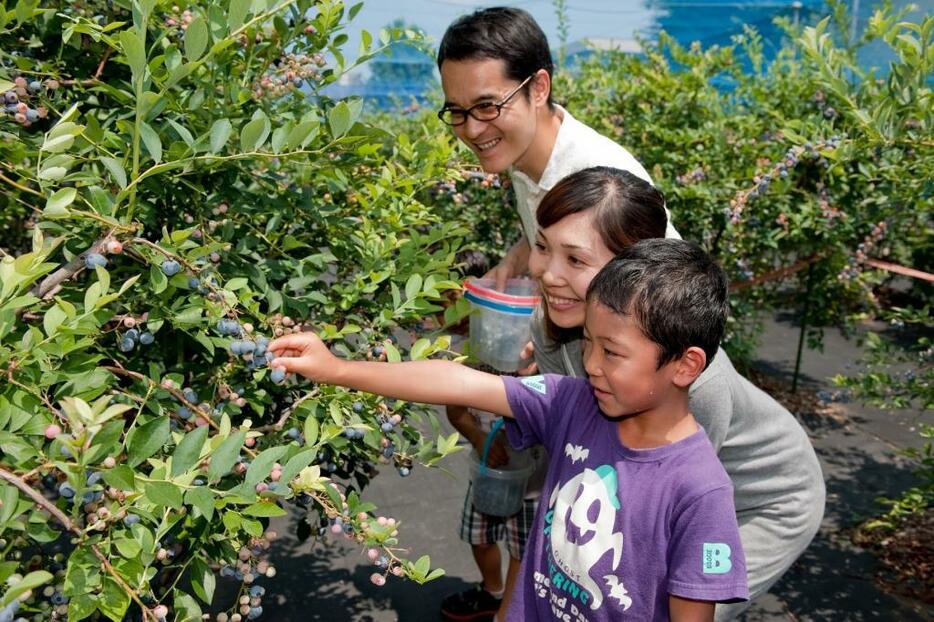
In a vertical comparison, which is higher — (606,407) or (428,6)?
(606,407)

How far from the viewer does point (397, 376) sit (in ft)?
5.29

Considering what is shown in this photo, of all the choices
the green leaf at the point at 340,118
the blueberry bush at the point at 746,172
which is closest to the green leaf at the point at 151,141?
the green leaf at the point at 340,118

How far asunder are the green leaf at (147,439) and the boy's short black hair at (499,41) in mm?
1319

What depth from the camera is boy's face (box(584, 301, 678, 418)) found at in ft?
4.76

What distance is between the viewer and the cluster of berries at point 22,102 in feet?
4.87

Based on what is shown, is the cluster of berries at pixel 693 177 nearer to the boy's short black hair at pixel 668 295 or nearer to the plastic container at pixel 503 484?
the plastic container at pixel 503 484

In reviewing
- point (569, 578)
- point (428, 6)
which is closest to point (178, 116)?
point (569, 578)

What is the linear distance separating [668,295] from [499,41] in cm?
95

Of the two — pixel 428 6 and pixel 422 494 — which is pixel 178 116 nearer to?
pixel 422 494

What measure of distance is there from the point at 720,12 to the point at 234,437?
34.0ft

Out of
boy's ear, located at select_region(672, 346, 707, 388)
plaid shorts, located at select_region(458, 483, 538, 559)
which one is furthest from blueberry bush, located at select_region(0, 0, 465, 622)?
plaid shorts, located at select_region(458, 483, 538, 559)

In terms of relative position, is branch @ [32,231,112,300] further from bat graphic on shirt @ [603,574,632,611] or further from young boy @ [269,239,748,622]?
bat graphic on shirt @ [603,574,632,611]

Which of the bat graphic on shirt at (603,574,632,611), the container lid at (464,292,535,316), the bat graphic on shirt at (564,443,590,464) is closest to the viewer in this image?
the bat graphic on shirt at (603,574,632,611)

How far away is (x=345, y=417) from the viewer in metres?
1.61
